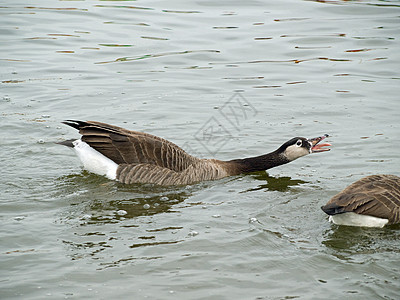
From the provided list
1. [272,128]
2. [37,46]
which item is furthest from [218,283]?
[37,46]

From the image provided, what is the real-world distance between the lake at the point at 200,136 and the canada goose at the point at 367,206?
14 centimetres

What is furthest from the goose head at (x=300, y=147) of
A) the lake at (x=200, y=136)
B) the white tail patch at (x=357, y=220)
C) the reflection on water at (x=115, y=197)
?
the white tail patch at (x=357, y=220)

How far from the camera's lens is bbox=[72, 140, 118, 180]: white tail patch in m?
8.73

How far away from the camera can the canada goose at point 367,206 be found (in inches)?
269

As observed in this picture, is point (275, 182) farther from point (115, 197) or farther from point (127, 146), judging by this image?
point (115, 197)

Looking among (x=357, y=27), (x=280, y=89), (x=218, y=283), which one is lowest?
(x=218, y=283)

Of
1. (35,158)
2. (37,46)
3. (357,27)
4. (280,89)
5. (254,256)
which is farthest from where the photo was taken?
(357,27)

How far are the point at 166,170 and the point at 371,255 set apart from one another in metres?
3.38

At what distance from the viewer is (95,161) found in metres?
8.71

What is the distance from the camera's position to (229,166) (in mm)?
9234

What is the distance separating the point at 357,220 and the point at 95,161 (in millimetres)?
3699

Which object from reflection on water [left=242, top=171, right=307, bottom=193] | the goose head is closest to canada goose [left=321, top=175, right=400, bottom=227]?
reflection on water [left=242, top=171, right=307, bottom=193]

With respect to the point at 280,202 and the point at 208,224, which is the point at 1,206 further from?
the point at 280,202

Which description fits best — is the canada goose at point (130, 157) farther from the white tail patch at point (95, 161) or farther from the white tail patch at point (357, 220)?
the white tail patch at point (357, 220)
